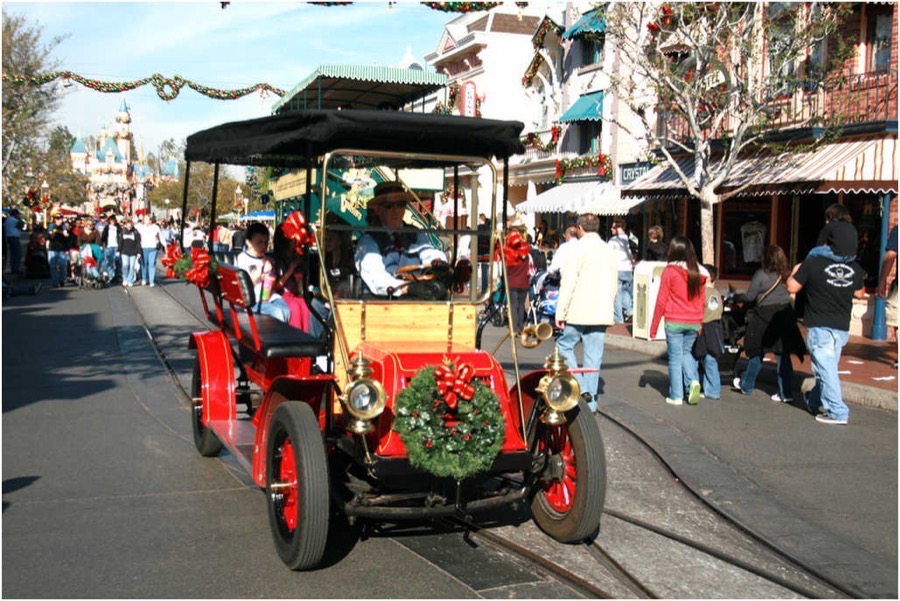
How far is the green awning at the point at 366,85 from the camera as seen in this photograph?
14624mm

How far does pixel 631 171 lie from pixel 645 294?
14754 mm

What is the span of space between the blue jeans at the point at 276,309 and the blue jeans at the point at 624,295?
10473 mm

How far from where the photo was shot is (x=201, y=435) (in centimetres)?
688

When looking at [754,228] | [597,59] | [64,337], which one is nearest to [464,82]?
[597,59]

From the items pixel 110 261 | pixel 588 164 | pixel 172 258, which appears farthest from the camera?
pixel 588 164

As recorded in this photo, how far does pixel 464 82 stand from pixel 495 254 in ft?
120

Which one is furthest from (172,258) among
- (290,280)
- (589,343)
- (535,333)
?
(589,343)

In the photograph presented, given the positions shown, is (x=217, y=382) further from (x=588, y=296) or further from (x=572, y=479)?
(x=588, y=296)

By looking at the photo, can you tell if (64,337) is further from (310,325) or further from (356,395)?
(356,395)

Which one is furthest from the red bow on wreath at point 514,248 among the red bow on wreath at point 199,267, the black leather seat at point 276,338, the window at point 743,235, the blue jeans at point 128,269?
the blue jeans at point 128,269

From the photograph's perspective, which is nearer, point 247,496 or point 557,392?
point 557,392

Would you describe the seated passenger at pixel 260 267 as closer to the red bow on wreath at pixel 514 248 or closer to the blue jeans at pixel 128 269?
the red bow on wreath at pixel 514 248

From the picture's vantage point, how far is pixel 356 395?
439 centimetres

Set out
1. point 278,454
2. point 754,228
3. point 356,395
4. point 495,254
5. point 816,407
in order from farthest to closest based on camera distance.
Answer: point 754,228
point 816,407
point 495,254
point 278,454
point 356,395
